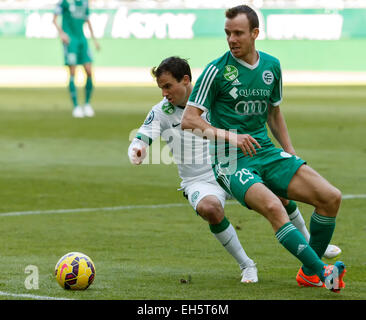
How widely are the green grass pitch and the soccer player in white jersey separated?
32cm

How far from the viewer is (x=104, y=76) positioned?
38531 millimetres

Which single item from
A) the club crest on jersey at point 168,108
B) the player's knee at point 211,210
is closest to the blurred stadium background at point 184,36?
the club crest on jersey at point 168,108

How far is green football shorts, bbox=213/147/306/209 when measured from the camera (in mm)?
6988

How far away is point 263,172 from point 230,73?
29.3 inches

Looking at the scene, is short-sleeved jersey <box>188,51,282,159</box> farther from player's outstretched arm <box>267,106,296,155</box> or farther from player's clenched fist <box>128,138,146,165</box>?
player's clenched fist <box>128,138,146,165</box>

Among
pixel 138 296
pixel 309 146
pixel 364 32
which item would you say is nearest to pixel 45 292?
pixel 138 296

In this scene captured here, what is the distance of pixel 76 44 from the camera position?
22.5 metres

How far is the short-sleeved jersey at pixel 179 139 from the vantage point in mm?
7898

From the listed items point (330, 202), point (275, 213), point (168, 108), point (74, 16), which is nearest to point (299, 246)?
point (275, 213)

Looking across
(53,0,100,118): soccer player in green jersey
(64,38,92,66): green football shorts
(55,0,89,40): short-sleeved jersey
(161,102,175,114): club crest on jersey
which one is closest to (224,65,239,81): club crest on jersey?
(161,102,175,114): club crest on jersey

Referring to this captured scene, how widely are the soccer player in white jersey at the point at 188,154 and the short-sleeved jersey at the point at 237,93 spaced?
515 mm

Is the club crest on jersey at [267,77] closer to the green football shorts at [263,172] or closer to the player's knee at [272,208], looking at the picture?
the green football shorts at [263,172]

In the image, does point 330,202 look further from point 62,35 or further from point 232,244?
point 62,35
